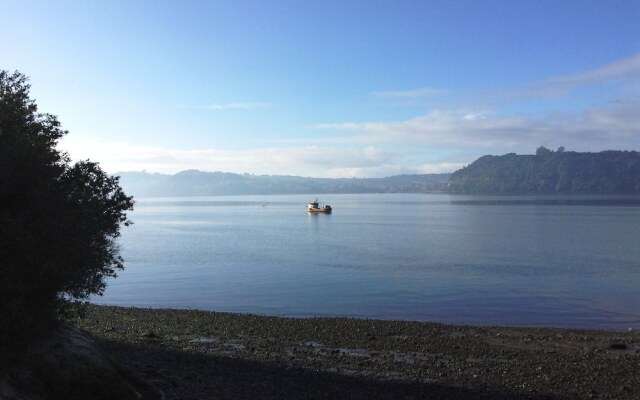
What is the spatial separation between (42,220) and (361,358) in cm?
1080

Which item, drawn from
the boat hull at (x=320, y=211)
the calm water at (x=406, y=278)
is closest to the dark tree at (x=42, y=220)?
the calm water at (x=406, y=278)

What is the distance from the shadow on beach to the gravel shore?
0.09 ft

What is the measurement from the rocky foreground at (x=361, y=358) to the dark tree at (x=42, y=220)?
2.36 m

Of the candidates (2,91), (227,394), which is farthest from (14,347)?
(2,91)

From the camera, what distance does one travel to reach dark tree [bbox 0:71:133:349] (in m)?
9.23

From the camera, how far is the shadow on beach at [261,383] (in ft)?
39.8

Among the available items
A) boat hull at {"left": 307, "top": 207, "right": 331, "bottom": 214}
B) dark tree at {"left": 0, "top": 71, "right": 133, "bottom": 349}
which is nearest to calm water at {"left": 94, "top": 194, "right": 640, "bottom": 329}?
dark tree at {"left": 0, "top": 71, "right": 133, "bottom": 349}

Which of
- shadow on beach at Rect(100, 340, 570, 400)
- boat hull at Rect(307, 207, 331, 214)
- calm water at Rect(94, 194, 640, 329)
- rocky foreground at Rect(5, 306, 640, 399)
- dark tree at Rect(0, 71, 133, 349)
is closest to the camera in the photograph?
dark tree at Rect(0, 71, 133, 349)

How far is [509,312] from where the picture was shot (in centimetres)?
2889

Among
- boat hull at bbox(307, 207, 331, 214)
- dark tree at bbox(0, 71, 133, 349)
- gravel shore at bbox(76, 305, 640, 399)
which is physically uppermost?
dark tree at bbox(0, 71, 133, 349)

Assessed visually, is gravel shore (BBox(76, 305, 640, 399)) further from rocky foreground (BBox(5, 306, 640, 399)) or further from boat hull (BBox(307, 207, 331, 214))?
boat hull (BBox(307, 207, 331, 214))

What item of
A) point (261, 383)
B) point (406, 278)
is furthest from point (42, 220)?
point (406, 278)

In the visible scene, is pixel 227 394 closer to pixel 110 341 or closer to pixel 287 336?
pixel 110 341

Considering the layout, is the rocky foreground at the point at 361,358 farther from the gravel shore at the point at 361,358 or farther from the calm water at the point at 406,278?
the calm water at the point at 406,278
